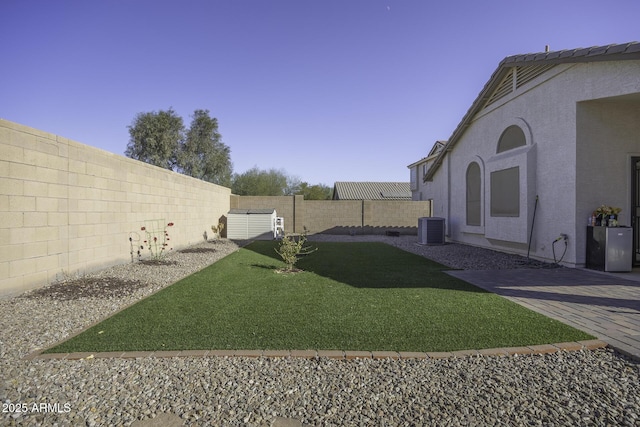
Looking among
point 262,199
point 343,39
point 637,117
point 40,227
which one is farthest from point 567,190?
point 262,199

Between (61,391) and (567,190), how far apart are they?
980 centimetres

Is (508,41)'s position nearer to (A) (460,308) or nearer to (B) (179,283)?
(A) (460,308)

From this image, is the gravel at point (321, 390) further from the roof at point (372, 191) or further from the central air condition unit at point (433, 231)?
the roof at point (372, 191)

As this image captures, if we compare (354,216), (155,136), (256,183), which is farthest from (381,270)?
(256,183)

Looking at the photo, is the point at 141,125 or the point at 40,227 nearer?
the point at 40,227

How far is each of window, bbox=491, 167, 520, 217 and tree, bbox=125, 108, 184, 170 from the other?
24.5 m

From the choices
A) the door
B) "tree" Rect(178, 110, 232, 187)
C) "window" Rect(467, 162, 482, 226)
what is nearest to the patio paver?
the door

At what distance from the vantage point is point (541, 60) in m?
8.52

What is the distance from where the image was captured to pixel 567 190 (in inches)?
318

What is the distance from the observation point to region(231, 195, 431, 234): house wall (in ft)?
66.1

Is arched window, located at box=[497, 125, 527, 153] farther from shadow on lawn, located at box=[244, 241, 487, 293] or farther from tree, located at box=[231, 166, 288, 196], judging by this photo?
tree, located at box=[231, 166, 288, 196]

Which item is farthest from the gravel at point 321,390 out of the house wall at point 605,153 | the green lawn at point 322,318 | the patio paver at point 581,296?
the house wall at point 605,153

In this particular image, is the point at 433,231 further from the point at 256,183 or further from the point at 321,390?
the point at 256,183

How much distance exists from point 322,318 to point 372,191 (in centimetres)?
3244
